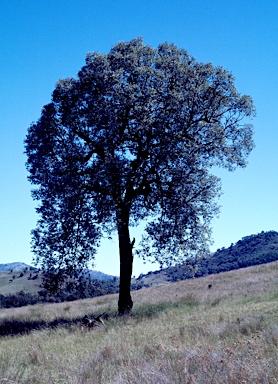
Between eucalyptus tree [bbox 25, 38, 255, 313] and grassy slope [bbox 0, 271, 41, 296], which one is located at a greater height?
eucalyptus tree [bbox 25, 38, 255, 313]

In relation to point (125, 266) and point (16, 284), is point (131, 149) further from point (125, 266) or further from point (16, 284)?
point (16, 284)

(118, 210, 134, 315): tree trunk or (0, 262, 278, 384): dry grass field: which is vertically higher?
(118, 210, 134, 315): tree trunk

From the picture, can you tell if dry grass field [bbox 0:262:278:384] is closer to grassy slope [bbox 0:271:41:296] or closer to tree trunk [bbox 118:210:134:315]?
tree trunk [bbox 118:210:134:315]

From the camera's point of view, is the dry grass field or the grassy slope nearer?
the dry grass field

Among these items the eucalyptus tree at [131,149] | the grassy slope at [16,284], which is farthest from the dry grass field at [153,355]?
the grassy slope at [16,284]

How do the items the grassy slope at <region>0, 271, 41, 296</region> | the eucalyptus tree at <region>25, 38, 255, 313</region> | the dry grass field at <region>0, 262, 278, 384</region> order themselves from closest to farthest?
the dry grass field at <region>0, 262, 278, 384</region> → the eucalyptus tree at <region>25, 38, 255, 313</region> → the grassy slope at <region>0, 271, 41, 296</region>

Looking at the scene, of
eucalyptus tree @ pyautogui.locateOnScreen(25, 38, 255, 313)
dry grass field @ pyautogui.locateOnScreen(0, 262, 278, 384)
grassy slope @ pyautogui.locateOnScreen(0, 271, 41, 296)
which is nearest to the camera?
dry grass field @ pyautogui.locateOnScreen(0, 262, 278, 384)

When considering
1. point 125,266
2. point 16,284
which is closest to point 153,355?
point 125,266

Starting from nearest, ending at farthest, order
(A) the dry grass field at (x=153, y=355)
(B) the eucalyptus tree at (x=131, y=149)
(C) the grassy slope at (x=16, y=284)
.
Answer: (A) the dry grass field at (x=153, y=355)
(B) the eucalyptus tree at (x=131, y=149)
(C) the grassy slope at (x=16, y=284)

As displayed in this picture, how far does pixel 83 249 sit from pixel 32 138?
667cm

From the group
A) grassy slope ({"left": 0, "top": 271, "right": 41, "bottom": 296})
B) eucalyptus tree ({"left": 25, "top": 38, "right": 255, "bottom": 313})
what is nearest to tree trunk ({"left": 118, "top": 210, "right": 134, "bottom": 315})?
eucalyptus tree ({"left": 25, "top": 38, "right": 255, "bottom": 313})

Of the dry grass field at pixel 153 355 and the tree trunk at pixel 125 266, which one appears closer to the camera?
the dry grass field at pixel 153 355

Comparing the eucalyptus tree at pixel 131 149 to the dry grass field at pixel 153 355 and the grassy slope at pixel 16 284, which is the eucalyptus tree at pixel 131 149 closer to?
the dry grass field at pixel 153 355

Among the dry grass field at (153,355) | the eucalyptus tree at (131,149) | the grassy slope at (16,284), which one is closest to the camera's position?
the dry grass field at (153,355)
